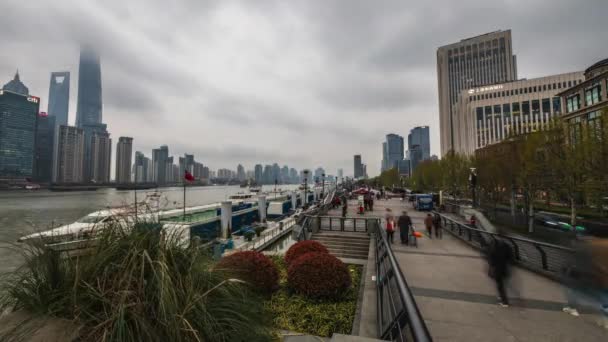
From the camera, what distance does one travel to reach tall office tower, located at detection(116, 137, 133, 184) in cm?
16936

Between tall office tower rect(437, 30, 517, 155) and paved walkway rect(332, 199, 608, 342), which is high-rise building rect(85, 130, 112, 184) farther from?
tall office tower rect(437, 30, 517, 155)

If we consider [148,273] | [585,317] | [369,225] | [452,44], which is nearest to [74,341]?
[148,273]

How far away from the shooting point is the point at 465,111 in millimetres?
98625

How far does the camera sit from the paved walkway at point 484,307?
4.76 metres

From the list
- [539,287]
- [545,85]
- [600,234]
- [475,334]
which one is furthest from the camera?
[545,85]

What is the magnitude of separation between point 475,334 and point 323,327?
9.57 feet

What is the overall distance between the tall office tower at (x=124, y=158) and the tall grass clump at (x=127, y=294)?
659 feet

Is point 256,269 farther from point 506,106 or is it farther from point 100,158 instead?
point 100,158

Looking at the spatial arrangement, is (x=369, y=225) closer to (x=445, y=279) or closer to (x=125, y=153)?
(x=445, y=279)

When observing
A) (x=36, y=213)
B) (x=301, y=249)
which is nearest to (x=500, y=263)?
(x=301, y=249)

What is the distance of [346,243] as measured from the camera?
540 inches

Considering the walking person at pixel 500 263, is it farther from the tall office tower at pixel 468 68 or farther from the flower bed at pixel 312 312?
the tall office tower at pixel 468 68

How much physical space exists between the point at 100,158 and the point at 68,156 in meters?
21.9

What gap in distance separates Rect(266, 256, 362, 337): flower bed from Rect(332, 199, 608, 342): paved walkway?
1.68 m
